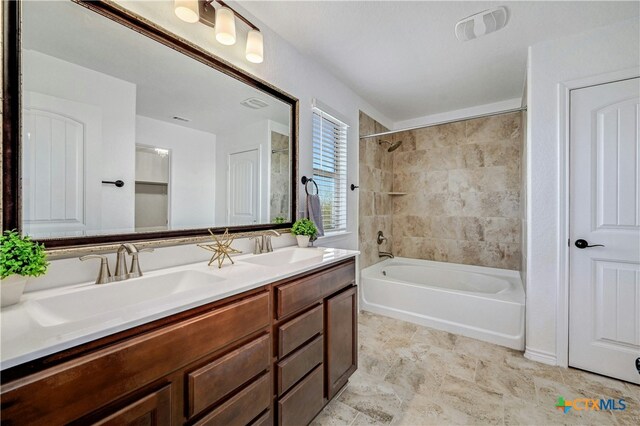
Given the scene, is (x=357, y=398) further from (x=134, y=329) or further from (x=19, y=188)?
(x=19, y=188)

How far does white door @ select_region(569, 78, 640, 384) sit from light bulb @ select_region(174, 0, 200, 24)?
2.54 meters

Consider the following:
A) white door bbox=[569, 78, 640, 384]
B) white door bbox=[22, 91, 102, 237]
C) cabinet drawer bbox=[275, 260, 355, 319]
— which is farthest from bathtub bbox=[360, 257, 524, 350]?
white door bbox=[22, 91, 102, 237]

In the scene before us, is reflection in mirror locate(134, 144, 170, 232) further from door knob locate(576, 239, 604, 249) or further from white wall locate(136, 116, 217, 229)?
door knob locate(576, 239, 604, 249)

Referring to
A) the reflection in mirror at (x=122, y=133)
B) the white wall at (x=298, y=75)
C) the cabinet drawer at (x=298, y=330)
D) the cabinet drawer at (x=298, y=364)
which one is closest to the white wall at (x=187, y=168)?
the reflection in mirror at (x=122, y=133)

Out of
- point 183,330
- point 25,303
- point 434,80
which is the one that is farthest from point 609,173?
point 25,303

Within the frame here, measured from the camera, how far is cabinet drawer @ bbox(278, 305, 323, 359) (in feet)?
3.86

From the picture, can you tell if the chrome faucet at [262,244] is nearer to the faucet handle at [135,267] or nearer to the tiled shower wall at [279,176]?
the tiled shower wall at [279,176]

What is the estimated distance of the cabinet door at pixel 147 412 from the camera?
68cm

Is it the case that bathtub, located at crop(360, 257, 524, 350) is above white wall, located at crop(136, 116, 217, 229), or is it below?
below

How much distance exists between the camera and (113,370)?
2.20 ft

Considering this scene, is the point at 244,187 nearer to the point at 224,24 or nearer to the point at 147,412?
the point at 224,24

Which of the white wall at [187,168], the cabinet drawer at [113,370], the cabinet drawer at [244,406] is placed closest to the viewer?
the cabinet drawer at [113,370]

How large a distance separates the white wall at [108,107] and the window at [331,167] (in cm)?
140

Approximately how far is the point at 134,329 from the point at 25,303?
41cm
